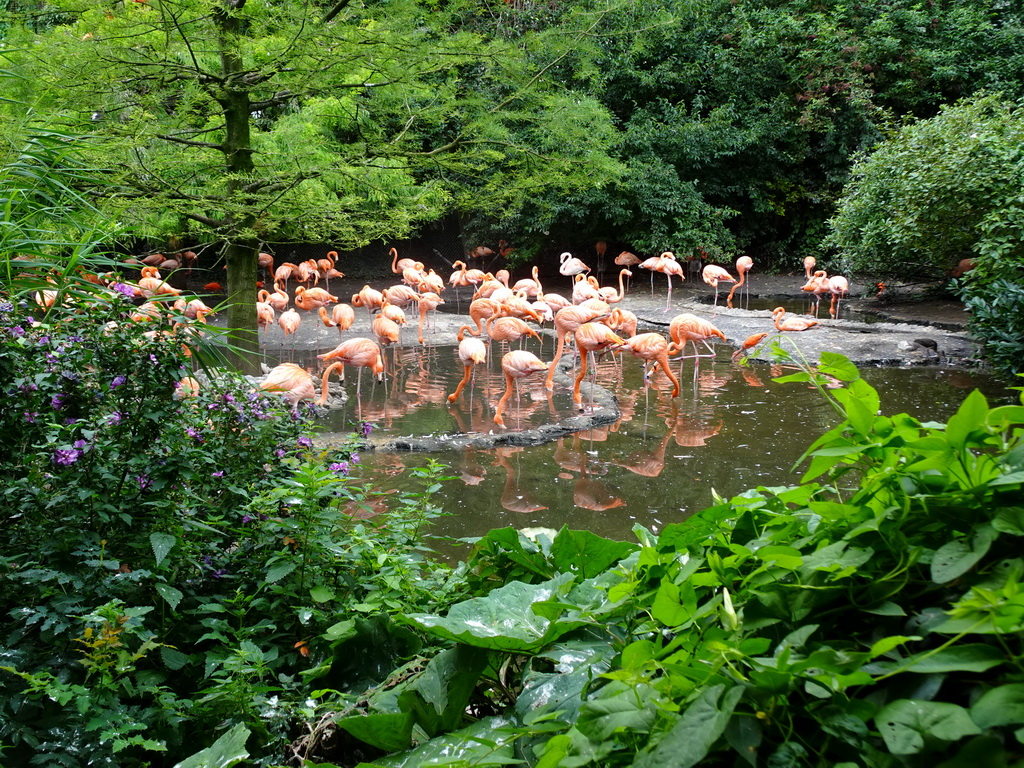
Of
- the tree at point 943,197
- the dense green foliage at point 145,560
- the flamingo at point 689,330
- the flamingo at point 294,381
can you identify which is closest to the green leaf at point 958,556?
the dense green foliage at point 145,560

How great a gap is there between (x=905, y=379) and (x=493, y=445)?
4.41 meters

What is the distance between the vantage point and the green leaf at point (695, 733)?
1.80 ft

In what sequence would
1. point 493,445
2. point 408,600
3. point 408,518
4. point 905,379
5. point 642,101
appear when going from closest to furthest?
1. point 408,600
2. point 408,518
3. point 493,445
4. point 905,379
5. point 642,101

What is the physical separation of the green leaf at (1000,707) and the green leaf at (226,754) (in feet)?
2.56

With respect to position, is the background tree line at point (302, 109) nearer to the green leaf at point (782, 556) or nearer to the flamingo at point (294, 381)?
the flamingo at point (294, 381)

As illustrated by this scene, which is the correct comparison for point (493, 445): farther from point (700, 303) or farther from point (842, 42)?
point (842, 42)

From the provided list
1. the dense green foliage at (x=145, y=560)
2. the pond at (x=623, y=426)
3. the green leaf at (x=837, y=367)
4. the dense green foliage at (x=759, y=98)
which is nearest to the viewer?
the green leaf at (x=837, y=367)

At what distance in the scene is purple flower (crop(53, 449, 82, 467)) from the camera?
1.61m

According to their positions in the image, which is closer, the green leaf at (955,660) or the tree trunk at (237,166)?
the green leaf at (955,660)

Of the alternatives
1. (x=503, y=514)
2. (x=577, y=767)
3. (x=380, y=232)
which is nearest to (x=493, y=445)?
(x=503, y=514)

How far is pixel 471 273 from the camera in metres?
12.1

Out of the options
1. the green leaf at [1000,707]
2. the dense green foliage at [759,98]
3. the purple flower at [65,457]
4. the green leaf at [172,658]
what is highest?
the dense green foliage at [759,98]

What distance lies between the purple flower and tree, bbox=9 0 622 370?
298 centimetres

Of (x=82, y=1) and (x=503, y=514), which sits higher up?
(x=82, y=1)
